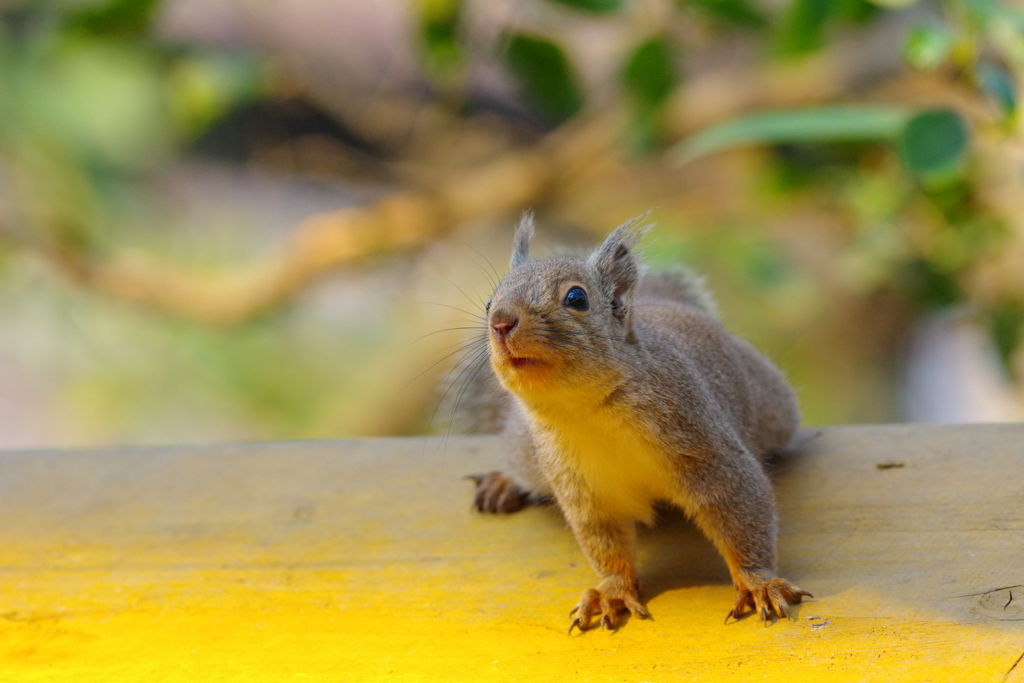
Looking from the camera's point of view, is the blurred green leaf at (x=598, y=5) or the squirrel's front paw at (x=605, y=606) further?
the blurred green leaf at (x=598, y=5)

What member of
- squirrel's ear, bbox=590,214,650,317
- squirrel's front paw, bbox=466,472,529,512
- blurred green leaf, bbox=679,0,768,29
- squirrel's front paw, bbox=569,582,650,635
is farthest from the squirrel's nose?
blurred green leaf, bbox=679,0,768,29

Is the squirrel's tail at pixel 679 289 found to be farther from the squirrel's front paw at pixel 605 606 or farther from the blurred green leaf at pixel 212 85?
the blurred green leaf at pixel 212 85

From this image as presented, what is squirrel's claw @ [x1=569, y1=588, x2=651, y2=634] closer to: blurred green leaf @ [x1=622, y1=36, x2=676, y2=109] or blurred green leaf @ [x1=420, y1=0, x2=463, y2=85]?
blurred green leaf @ [x1=622, y1=36, x2=676, y2=109]

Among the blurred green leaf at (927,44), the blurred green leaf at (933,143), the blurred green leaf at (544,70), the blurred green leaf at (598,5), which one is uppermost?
the blurred green leaf at (598,5)

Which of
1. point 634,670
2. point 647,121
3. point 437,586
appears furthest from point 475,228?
point 634,670

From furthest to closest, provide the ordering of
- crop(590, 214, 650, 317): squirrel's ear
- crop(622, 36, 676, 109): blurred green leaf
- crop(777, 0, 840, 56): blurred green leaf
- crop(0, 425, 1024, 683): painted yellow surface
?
crop(622, 36, 676, 109): blurred green leaf < crop(777, 0, 840, 56): blurred green leaf < crop(590, 214, 650, 317): squirrel's ear < crop(0, 425, 1024, 683): painted yellow surface

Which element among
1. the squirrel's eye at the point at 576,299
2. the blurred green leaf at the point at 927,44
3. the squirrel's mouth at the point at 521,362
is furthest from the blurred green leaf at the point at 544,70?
the squirrel's mouth at the point at 521,362

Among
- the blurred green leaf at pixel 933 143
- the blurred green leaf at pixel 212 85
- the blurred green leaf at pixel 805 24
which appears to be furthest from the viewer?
the blurred green leaf at pixel 212 85

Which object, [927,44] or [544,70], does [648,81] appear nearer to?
[544,70]
